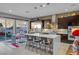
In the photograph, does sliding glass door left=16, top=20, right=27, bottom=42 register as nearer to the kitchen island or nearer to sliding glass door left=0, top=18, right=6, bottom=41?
the kitchen island

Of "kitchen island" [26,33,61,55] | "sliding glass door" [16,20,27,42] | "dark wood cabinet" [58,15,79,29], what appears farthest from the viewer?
"dark wood cabinet" [58,15,79,29]

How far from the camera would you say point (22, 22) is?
65.4 inches

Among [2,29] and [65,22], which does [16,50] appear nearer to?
[2,29]

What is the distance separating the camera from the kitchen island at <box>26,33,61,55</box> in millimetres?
1773

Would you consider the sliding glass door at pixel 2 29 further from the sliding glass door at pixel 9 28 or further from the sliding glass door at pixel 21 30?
the sliding glass door at pixel 21 30

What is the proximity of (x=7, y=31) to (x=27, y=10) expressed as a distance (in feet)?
1.53

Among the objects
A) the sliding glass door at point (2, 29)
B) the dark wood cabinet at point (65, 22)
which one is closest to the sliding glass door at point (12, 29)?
the sliding glass door at point (2, 29)

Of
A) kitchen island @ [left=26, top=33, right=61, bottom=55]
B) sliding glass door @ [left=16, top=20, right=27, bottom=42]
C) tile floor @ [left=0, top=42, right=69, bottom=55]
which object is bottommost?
tile floor @ [left=0, top=42, right=69, bottom=55]

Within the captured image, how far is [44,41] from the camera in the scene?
178 cm

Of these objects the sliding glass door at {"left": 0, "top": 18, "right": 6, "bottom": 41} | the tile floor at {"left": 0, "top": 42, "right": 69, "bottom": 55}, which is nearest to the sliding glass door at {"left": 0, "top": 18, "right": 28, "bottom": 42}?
the sliding glass door at {"left": 0, "top": 18, "right": 6, "bottom": 41}

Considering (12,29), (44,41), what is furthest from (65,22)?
(12,29)

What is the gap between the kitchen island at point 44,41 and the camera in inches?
69.8
